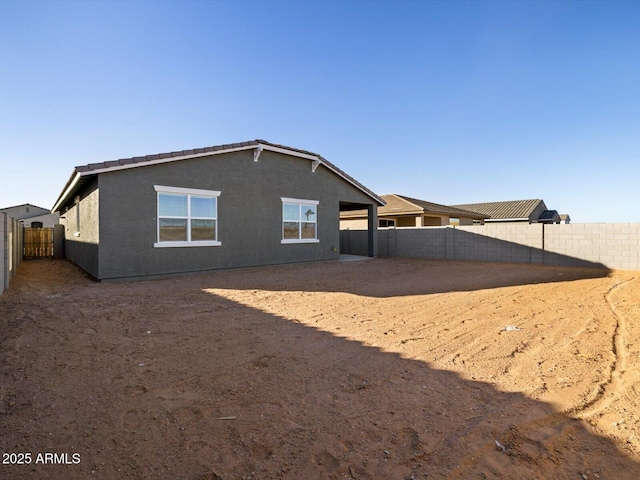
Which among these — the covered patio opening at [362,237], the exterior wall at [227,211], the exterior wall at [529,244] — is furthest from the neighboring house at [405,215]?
the exterior wall at [227,211]

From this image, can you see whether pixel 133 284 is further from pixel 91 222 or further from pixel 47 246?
pixel 47 246

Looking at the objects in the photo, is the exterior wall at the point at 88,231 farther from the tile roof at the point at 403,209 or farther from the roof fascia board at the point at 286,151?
the tile roof at the point at 403,209

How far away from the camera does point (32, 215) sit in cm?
4206

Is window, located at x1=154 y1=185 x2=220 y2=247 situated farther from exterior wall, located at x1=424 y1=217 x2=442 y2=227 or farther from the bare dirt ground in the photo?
exterior wall, located at x1=424 y1=217 x2=442 y2=227

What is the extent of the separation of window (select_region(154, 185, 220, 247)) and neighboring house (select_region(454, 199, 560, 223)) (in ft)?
100

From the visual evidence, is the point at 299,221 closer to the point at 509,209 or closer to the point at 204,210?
the point at 204,210

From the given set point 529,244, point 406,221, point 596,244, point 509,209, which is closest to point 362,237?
point 529,244

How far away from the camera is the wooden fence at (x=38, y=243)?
64.0 ft

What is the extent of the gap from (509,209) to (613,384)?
36776mm

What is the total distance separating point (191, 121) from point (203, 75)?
84.4 inches

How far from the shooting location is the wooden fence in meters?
19.5

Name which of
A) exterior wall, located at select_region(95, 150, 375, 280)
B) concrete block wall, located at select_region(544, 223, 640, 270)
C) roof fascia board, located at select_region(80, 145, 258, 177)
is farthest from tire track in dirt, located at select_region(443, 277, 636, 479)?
concrete block wall, located at select_region(544, 223, 640, 270)

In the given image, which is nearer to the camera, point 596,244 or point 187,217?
point 187,217

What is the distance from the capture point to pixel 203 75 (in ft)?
41.8
